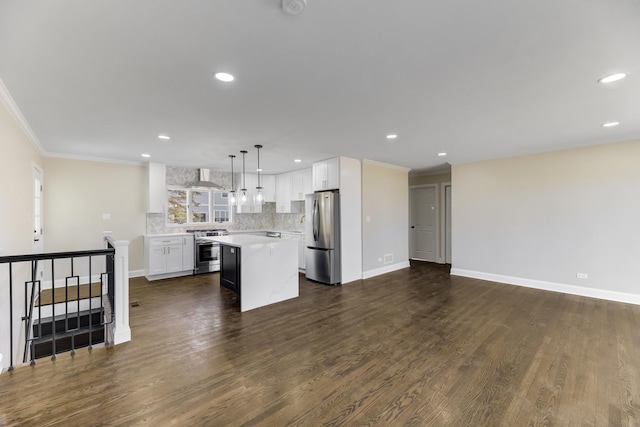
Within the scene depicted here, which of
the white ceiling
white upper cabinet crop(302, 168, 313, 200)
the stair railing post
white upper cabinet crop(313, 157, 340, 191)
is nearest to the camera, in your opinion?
the white ceiling

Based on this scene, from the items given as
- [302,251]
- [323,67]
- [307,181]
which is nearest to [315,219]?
[302,251]

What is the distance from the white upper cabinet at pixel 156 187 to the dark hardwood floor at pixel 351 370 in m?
2.67

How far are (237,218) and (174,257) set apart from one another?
2009 mm

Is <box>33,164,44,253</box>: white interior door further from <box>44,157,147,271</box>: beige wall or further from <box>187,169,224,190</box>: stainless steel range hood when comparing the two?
<box>187,169,224,190</box>: stainless steel range hood

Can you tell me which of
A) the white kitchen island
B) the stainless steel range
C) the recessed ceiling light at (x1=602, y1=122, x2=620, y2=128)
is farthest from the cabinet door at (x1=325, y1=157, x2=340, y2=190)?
the recessed ceiling light at (x1=602, y1=122, x2=620, y2=128)

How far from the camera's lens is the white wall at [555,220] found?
422 centimetres

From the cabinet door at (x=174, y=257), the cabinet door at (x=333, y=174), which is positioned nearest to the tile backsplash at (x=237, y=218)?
the cabinet door at (x=174, y=257)

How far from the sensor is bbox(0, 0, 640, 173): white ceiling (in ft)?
5.04

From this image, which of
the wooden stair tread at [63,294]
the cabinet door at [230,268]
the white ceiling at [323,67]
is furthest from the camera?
the wooden stair tread at [63,294]

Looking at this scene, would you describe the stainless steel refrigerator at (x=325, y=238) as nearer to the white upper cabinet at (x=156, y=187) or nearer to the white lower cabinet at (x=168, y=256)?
the white lower cabinet at (x=168, y=256)

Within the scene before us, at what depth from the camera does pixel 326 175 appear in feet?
18.3

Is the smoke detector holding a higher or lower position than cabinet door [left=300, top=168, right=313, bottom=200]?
higher

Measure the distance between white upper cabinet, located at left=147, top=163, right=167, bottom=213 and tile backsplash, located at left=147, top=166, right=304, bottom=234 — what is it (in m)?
0.35

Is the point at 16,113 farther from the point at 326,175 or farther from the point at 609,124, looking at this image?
the point at 609,124
